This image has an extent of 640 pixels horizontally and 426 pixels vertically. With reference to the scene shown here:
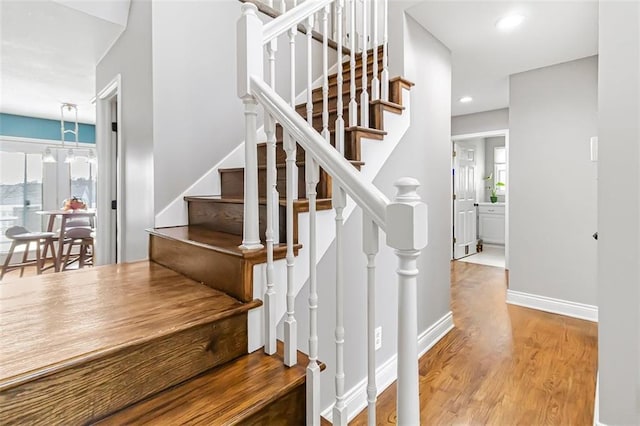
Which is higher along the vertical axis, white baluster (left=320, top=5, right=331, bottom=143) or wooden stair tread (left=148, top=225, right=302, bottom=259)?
white baluster (left=320, top=5, right=331, bottom=143)

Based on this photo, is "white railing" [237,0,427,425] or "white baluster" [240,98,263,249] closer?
"white railing" [237,0,427,425]

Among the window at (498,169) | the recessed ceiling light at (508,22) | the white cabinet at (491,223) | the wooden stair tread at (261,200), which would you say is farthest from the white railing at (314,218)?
the window at (498,169)

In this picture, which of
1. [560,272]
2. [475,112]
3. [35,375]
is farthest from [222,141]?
[475,112]

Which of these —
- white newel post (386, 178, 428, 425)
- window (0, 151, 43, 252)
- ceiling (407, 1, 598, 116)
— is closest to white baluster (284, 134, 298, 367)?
white newel post (386, 178, 428, 425)

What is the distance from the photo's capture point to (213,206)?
195cm

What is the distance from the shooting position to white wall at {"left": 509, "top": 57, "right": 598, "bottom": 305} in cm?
301

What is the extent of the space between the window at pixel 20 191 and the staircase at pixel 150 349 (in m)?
5.48

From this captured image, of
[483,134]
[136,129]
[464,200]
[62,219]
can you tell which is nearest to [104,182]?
[136,129]

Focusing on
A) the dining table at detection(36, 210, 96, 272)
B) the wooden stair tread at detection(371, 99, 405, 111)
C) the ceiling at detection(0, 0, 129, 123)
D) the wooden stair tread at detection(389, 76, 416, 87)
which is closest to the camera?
the wooden stair tread at detection(371, 99, 405, 111)

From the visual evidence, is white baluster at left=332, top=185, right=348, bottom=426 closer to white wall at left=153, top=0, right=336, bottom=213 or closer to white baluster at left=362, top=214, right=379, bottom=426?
white baluster at left=362, top=214, right=379, bottom=426

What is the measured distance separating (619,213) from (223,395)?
5.80ft

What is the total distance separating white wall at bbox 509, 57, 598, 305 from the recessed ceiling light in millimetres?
1094

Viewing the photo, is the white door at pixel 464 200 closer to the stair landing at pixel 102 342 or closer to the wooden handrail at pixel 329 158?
the wooden handrail at pixel 329 158

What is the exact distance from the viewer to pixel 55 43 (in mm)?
2691
